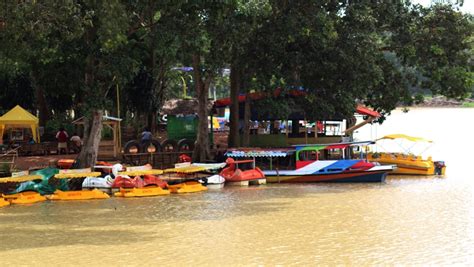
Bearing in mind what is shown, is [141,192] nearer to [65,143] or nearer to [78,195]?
[78,195]

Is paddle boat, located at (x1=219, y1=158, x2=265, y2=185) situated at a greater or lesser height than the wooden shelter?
lesser

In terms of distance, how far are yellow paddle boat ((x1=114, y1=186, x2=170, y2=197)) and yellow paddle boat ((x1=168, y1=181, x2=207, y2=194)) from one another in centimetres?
42

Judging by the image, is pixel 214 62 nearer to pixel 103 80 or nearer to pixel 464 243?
pixel 103 80

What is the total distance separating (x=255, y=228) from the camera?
54.6ft

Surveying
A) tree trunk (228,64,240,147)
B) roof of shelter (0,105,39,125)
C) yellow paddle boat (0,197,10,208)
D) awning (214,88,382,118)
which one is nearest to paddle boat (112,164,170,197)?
yellow paddle boat (0,197,10,208)

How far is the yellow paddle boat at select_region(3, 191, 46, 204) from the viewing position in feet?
69.3

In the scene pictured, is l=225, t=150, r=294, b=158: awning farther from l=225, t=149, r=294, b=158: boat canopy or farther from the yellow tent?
the yellow tent

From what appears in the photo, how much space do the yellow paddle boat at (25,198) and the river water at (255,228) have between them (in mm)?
523

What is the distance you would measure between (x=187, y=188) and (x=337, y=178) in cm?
614

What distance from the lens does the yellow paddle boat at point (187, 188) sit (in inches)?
916

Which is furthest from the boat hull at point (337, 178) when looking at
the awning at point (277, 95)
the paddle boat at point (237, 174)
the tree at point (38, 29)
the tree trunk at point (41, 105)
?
the tree trunk at point (41, 105)

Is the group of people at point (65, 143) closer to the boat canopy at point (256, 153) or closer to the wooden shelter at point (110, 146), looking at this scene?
the wooden shelter at point (110, 146)

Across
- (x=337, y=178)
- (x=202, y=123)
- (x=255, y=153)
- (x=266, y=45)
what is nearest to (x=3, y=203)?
(x=255, y=153)

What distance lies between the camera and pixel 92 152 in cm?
2445
